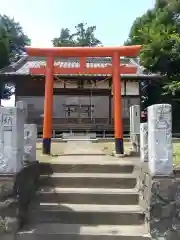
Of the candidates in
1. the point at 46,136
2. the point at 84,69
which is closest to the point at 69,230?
the point at 46,136

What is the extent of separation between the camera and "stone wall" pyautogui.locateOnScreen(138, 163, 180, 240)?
512 cm

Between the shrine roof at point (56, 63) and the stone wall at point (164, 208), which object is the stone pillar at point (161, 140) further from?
the shrine roof at point (56, 63)

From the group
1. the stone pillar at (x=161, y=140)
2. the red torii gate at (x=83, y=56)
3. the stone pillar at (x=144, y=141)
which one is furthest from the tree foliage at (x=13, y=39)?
the stone pillar at (x=161, y=140)

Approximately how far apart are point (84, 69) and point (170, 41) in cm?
1270

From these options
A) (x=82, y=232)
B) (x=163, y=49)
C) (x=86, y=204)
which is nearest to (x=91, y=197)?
(x=86, y=204)

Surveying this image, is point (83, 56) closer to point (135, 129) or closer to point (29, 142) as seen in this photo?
point (135, 129)

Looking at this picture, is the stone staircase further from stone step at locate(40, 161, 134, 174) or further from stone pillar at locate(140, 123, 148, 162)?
stone pillar at locate(140, 123, 148, 162)

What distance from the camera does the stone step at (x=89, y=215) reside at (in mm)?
5652

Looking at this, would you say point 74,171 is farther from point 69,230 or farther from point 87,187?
point 69,230

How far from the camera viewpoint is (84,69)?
9.99 meters

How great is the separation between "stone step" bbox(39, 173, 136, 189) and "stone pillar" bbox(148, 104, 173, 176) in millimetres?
1329

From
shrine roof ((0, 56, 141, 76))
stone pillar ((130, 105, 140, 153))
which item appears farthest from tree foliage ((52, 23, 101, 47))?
stone pillar ((130, 105, 140, 153))

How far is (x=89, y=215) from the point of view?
573cm

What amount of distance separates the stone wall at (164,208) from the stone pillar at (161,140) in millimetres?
156
